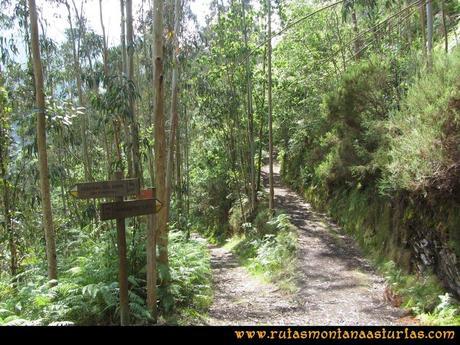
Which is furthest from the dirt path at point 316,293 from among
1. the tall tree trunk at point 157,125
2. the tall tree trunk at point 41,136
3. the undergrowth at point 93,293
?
the tall tree trunk at point 41,136

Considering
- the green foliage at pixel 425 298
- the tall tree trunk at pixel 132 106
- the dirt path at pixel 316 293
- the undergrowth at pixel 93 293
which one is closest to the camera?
the green foliage at pixel 425 298

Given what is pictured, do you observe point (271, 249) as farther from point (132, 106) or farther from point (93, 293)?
point (93, 293)

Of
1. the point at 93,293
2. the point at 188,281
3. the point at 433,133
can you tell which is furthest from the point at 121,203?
the point at 433,133

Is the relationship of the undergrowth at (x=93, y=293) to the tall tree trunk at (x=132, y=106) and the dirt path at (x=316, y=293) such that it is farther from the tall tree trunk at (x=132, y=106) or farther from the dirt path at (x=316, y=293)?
the tall tree trunk at (x=132, y=106)

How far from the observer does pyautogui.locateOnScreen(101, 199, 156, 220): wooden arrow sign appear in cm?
498

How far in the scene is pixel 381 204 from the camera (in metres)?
10.3

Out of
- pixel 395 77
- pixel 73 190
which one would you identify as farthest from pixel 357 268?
Result: pixel 73 190

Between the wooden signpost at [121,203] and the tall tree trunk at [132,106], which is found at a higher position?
the tall tree trunk at [132,106]

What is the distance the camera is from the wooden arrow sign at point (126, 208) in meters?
4.98
